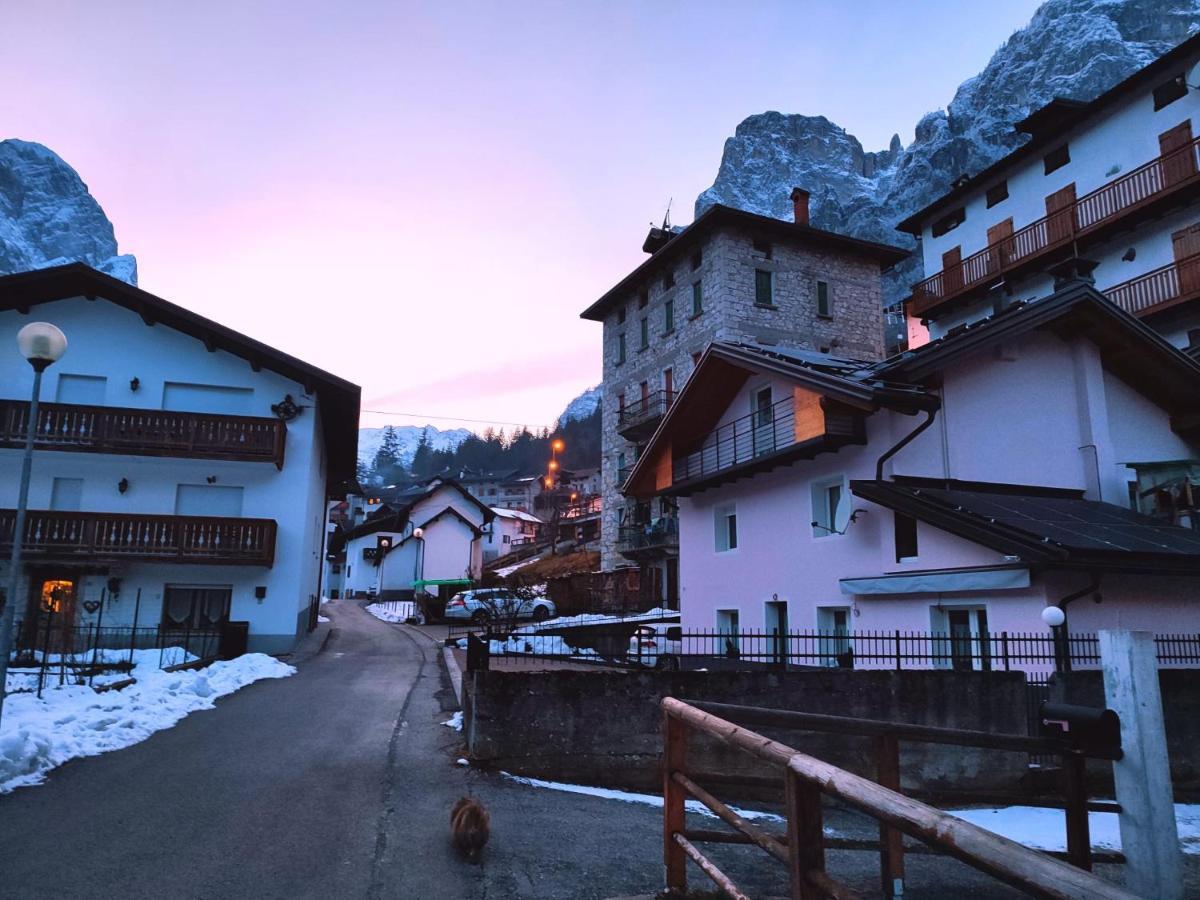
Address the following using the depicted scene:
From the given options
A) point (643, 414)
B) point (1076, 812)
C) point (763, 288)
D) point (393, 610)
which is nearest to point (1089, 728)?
point (1076, 812)

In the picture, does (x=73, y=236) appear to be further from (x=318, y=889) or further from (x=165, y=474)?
(x=318, y=889)

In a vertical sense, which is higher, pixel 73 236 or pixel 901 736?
pixel 73 236

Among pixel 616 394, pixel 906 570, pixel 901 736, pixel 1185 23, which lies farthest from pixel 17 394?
pixel 1185 23

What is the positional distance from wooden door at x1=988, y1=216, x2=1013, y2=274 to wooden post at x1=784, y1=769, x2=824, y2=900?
35.8m

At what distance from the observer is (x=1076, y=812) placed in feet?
15.5

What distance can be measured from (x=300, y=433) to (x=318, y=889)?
21.6 metres

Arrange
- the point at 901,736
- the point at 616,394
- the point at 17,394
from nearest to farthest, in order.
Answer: the point at 901,736
the point at 17,394
the point at 616,394

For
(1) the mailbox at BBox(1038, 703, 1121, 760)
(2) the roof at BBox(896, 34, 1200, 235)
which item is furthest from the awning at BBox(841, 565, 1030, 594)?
(2) the roof at BBox(896, 34, 1200, 235)

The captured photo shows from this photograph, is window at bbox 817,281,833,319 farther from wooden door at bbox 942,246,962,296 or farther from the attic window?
the attic window

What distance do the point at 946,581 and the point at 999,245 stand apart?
1003 inches

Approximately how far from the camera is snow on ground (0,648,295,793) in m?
8.17

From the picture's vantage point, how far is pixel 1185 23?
106 meters

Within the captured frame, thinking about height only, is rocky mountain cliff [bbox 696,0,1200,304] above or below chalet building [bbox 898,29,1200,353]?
above

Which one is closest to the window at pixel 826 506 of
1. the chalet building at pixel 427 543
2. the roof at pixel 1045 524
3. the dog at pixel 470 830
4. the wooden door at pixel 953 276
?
the roof at pixel 1045 524
